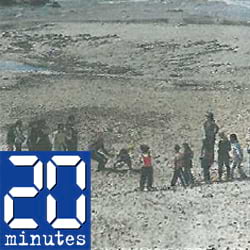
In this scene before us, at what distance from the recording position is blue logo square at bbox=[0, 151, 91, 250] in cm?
1005

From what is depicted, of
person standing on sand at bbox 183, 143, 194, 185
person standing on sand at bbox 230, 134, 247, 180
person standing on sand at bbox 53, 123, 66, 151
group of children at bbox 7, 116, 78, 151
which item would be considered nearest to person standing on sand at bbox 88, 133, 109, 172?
group of children at bbox 7, 116, 78, 151

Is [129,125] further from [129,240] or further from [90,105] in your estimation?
[129,240]

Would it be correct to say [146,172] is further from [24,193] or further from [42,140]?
[24,193]

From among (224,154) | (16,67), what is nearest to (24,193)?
(224,154)

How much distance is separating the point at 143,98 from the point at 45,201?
46.3 ft

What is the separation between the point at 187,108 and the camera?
75.0 feet

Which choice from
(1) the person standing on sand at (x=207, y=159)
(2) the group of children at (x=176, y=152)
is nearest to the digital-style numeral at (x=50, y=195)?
(2) the group of children at (x=176, y=152)

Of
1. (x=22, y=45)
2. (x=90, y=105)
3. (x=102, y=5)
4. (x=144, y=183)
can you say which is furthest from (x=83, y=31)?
(x=144, y=183)

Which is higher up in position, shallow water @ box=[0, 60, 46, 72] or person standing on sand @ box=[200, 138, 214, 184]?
shallow water @ box=[0, 60, 46, 72]

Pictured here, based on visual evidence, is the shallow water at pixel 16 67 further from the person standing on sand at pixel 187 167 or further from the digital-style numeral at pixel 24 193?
the digital-style numeral at pixel 24 193

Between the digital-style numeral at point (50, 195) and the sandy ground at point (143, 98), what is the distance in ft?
5.68

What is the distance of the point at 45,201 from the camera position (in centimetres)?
1032

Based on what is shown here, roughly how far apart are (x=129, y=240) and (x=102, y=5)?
42.4 meters

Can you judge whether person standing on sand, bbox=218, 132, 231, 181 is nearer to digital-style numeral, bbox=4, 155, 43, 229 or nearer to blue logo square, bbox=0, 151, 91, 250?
blue logo square, bbox=0, 151, 91, 250
